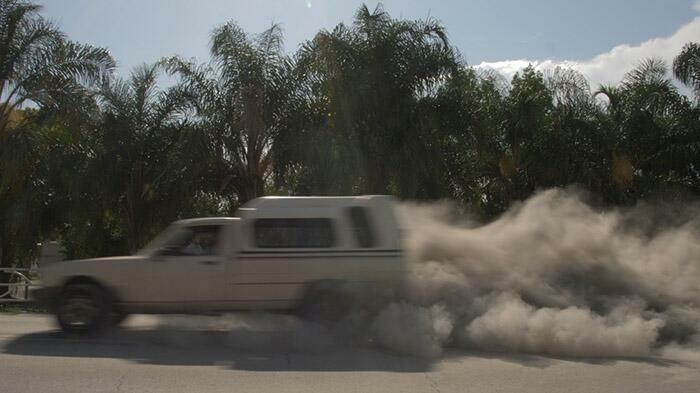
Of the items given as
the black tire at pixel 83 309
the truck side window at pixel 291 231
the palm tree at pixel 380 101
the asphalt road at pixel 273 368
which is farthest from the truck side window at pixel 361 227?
the palm tree at pixel 380 101

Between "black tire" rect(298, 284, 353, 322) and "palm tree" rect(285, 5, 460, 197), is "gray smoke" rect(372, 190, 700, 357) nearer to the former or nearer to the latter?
"black tire" rect(298, 284, 353, 322)

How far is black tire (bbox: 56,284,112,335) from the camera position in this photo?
32.2 feet

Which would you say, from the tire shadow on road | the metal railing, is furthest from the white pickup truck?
the metal railing

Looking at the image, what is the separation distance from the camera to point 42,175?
19.5 metres

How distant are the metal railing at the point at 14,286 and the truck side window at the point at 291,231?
9328 mm

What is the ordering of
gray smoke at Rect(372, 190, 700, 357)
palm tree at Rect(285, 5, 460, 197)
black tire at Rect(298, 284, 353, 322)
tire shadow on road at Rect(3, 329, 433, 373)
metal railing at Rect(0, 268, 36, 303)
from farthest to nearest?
palm tree at Rect(285, 5, 460, 197)
metal railing at Rect(0, 268, 36, 303)
black tire at Rect(298, 284, 353, 322)
gray smoke at Rect(372, 190, 700, 357)
tire shadow on road at Rect(3, 329, 433, 373)

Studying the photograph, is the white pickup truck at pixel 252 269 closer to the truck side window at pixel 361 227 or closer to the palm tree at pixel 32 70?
the truck side window at pixel 361 227

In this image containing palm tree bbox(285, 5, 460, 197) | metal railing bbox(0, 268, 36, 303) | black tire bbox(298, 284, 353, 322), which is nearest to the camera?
black tire bbox(298, 284, 353, 322)

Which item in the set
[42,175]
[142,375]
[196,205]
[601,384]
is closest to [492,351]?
[601,384]

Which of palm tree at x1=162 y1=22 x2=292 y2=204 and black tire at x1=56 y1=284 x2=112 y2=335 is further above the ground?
palm tree at x1=162 y1=22 x2=292 y2=204

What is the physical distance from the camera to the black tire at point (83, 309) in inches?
386

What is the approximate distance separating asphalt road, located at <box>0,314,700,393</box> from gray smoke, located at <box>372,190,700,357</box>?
41 cm

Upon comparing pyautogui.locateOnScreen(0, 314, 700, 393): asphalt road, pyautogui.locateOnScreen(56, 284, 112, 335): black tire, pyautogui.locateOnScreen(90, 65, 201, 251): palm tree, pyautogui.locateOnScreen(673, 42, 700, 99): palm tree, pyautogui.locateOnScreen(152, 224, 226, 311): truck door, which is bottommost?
pyautogui.locateOnScreen(0, 314, 700, 393): asphalt road

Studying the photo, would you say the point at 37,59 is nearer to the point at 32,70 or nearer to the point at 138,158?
the point at 32,70
